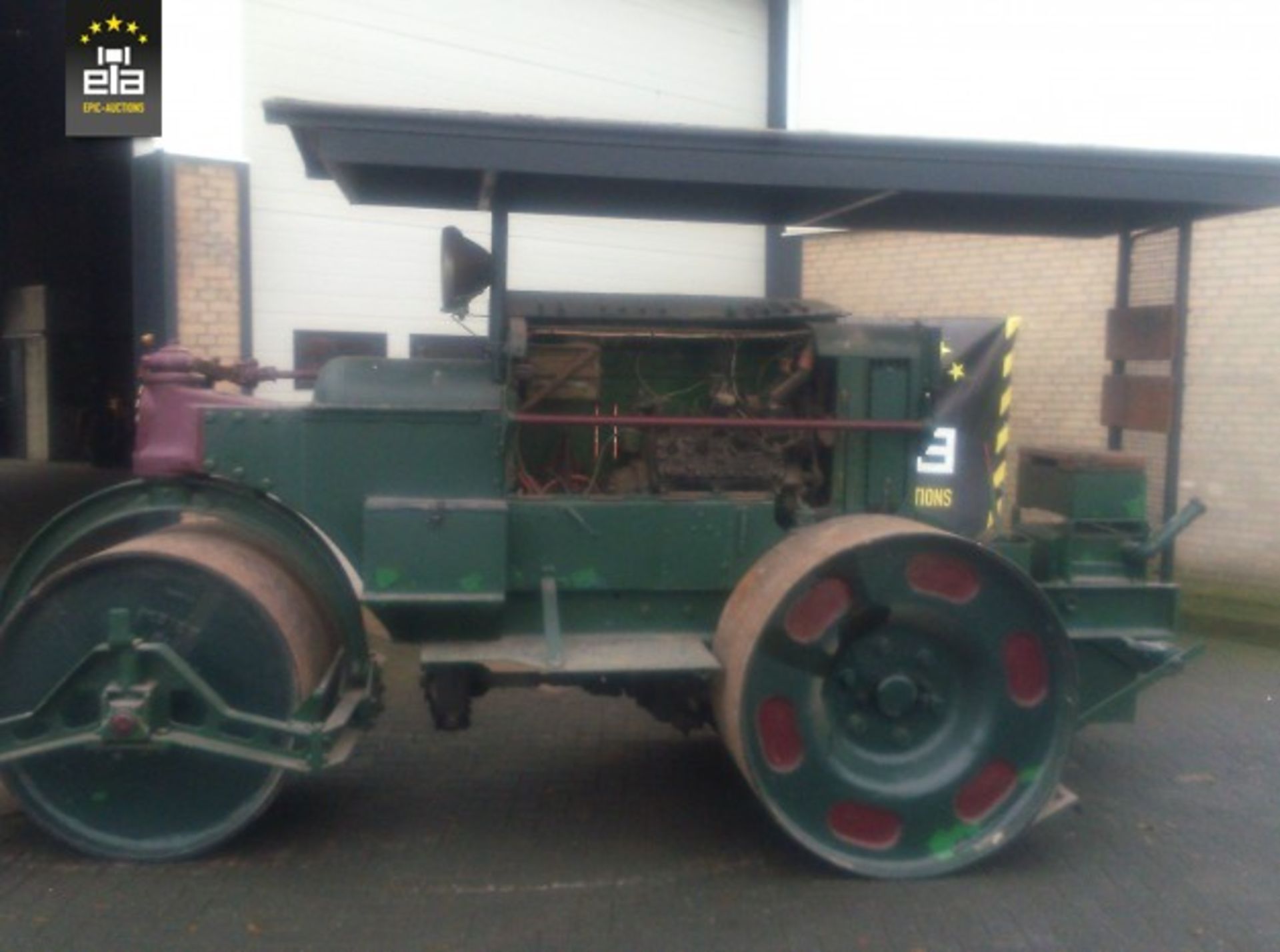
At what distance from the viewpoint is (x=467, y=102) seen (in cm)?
1012

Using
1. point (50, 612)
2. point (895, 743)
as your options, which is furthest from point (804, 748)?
point (50, 612)

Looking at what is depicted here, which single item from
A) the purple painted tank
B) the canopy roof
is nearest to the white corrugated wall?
the canopy roof

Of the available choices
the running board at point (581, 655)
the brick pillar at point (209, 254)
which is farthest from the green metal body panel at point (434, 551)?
the brick pillar at point (209, 254)

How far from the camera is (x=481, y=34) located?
10.1 meters

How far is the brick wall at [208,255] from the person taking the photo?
845cm

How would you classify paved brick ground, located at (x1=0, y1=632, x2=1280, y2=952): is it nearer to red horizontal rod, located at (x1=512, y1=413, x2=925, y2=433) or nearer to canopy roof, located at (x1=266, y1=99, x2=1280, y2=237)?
red horizontal rod, located at (x1=512, y1=413, x2=925, y2=433)

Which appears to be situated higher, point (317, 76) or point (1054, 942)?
point (317, 76)

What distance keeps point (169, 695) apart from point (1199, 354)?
25.4 ft

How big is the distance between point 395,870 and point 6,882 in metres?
1.29

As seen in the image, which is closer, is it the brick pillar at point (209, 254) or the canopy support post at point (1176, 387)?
the canopy support post at point (1176, 387)

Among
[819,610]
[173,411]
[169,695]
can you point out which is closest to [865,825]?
[819,610]

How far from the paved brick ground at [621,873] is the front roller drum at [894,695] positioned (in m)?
0.22

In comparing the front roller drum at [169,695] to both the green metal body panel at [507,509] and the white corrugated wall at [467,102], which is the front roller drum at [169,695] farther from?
the white corrugated wall at [467,102]

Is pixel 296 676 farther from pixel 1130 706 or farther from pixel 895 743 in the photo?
pixel 1130 706
